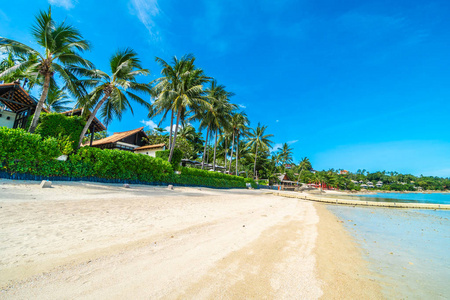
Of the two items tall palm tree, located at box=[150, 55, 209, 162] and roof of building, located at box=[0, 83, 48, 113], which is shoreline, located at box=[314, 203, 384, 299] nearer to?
tall palm tree, located at box=[150, 55, 209, 162]

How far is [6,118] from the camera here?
647 inches

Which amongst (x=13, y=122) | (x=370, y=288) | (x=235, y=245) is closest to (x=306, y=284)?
(x=370, y=288)

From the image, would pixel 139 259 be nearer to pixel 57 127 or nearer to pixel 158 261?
pixel 158 261

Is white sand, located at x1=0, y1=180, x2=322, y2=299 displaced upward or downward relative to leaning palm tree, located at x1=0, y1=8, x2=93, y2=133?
downward

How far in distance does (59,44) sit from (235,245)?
16767 millimetres

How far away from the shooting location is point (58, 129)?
491 inches

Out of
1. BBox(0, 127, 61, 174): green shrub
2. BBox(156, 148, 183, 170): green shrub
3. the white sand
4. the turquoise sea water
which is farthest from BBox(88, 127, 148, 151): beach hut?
the turquoise sea water

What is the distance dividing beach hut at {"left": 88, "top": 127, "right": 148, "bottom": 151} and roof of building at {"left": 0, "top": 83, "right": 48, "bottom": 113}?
8.53 metres

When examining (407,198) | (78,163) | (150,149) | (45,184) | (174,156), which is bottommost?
(407,198)

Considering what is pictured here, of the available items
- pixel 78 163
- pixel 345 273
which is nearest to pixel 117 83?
pixel 78 163

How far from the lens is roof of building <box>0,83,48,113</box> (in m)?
13.7

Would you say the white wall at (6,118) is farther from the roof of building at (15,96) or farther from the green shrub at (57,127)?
the green shrub at (57,127)

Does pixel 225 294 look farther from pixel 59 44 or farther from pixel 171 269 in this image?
pixel 59 44

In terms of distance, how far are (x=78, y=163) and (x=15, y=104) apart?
11.9 m
